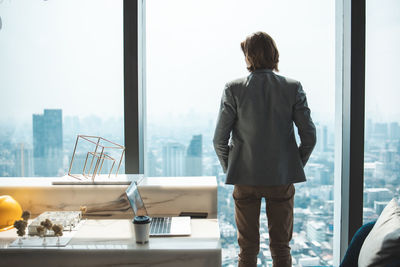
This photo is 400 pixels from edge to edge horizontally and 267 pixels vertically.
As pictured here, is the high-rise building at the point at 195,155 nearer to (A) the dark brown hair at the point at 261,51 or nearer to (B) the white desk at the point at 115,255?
(A) the dark brown hair at the point at 261,51

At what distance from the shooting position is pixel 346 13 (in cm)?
228

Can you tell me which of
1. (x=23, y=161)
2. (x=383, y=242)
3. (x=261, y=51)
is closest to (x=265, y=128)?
(x=261, y=51)

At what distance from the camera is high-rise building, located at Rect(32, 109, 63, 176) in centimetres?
231

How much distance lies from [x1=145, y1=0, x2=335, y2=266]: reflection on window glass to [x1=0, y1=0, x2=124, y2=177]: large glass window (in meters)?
0.25

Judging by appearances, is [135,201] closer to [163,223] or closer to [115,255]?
[163,223]

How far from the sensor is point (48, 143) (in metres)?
2.33

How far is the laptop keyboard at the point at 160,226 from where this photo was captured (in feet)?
5.11

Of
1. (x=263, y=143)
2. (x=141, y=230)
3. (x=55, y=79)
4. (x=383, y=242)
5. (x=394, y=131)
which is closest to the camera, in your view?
(x=383, y=242)

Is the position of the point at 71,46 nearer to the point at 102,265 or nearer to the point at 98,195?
the point at 98,195

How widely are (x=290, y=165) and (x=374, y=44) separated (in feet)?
3.10

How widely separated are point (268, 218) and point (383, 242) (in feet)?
2.26

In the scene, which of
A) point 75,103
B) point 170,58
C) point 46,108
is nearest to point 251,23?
point 170,58

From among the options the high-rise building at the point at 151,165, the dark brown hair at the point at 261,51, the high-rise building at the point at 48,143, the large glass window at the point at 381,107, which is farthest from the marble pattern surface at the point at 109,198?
the large glass window at the point at 381,107

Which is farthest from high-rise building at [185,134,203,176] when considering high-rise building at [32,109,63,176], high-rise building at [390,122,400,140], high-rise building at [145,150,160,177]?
high-rise building at [390,122,400,140]
